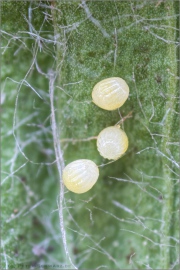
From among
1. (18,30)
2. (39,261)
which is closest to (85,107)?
(18,30)

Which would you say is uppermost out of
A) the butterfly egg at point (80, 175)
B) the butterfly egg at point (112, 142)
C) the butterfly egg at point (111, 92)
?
the butterfly egg at point (111, 92)

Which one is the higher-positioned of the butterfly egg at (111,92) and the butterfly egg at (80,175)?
the butterfly egg at (111,92)

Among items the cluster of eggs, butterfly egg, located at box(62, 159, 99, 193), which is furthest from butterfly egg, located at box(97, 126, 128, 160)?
butterfly egg, located at box(62, 159, 99, 193)

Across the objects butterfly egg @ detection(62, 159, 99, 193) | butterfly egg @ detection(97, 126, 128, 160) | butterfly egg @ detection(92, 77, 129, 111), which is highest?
butterfly egg @ detection(92, 77, 129, 111)

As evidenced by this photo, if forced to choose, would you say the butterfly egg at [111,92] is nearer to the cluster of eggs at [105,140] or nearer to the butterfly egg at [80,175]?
the cluster of eggs at [105,140]

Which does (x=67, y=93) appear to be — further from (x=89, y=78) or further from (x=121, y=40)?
(x=121, y=40)

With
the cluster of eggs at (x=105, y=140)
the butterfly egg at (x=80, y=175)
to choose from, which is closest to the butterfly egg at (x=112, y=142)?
the cluster of eggs at (x=105, y=140)

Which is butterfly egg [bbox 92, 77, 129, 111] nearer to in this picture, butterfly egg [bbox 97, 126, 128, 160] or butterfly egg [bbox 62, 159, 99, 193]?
butterfly egg [bbox 97, 126, 128, 160]

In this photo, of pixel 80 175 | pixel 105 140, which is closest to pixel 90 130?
pixel 105 140
